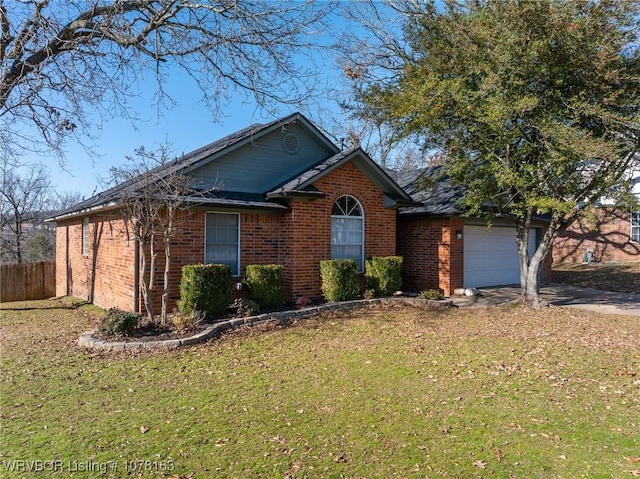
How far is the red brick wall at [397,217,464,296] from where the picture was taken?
546 inches

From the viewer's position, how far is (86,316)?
37.0 feet

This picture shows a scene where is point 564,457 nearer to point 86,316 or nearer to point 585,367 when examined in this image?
point 585,367

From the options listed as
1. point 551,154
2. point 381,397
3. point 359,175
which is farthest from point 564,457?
point 359,175

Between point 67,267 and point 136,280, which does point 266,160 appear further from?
point 67,267

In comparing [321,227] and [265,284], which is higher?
[321,227]

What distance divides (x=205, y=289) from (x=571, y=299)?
36.6 feet

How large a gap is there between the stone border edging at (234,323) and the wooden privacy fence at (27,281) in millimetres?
9373

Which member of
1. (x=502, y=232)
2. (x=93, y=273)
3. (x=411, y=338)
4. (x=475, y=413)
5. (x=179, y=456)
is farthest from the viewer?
(x=502, y=232)

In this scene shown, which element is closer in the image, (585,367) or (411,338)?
(585,367)

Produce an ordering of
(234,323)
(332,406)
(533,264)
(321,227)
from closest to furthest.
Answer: (332,406)
(234,323)
(533,264)
(321,227)

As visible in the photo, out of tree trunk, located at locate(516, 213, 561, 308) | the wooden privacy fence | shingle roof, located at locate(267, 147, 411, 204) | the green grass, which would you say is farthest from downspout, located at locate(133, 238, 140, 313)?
tree trunk, located at locate(516, 213, 561, 308)

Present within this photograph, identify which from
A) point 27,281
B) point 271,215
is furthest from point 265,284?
point 27,281

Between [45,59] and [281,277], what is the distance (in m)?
6.94

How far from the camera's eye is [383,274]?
12.6 meters
